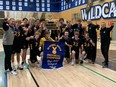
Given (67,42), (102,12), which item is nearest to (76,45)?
(67,42)

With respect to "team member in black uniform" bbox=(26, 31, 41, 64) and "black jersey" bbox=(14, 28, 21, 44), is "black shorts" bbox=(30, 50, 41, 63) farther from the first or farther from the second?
"black jersey" bbox=(14, 28, 21, 44)

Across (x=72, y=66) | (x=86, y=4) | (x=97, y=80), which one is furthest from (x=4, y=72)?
(x=86, y=4)

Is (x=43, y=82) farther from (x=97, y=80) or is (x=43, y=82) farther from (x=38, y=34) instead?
(x=38, y=34)

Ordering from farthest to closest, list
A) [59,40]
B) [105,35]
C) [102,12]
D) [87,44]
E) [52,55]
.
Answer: [102,12]
[87,44]
[59,40]
[105,35]
[52,55]

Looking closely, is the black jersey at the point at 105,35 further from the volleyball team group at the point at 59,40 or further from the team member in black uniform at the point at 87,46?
the team member in black uniform at the point at 87,46

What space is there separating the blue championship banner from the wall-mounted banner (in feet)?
28.7

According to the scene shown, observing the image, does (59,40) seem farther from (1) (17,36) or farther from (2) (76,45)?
(1) (17,36)

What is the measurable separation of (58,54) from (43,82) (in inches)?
79.4

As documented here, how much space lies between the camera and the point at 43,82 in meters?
5.74

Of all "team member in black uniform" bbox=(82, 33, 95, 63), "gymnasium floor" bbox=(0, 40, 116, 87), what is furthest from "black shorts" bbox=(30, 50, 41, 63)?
"team member in black uniform" bbox=(82, 33, 95, 63)

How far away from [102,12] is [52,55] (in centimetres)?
1039

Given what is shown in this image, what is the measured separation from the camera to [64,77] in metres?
6.27

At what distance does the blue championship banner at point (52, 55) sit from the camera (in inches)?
293

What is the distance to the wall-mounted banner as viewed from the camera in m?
15.5
